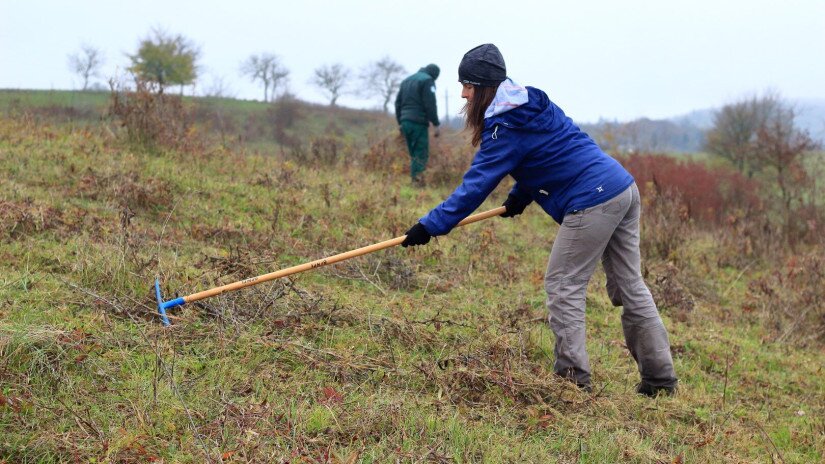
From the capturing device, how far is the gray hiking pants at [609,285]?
356 centimetres

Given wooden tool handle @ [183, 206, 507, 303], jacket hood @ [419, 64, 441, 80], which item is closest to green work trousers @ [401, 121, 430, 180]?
jacket hood @ [419, 64, 441, 80]

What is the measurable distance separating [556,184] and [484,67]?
2.26 ft

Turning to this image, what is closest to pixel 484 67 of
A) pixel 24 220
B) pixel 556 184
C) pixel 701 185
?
pixel 556 184

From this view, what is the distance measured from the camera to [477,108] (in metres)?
3.60

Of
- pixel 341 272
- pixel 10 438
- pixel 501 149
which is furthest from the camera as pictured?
pixel 341 272

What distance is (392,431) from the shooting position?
2900mm

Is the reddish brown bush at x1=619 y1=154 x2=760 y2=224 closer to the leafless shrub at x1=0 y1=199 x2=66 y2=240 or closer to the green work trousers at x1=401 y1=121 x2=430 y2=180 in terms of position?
the green work trousers at x1=401 y1=121 x2=430 y2=180

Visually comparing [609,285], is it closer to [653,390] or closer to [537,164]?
[653,390]

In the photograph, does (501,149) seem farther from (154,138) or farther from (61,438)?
(154,138)

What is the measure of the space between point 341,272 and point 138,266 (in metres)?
1.53

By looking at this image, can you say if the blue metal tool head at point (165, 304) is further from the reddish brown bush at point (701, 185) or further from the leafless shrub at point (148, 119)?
the reddish brown bush at point (701, 185)

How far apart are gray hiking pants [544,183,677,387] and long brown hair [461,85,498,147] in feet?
2.07

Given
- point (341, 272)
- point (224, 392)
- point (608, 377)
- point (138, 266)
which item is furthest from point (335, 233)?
point (224, 392)

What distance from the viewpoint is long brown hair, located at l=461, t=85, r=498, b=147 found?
3.55 m
